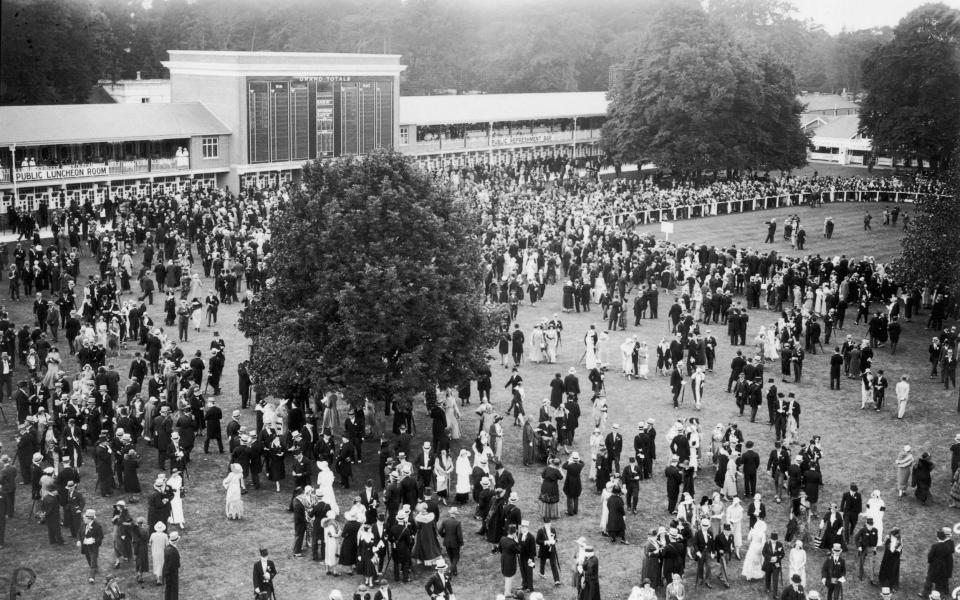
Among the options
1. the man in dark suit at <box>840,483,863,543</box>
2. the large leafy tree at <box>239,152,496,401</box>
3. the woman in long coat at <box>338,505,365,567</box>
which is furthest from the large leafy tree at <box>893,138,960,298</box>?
the woman in long coat at <box>338,505,365,567</box>

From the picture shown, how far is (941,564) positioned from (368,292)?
36.1 ft

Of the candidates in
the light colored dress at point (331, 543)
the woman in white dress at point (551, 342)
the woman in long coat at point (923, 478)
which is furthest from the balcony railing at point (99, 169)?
the woman in long coat at point (923, 478)

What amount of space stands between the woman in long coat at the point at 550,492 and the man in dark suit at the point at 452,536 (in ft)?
8.06

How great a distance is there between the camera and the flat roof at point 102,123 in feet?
145

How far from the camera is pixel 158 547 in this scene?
16.3 metres

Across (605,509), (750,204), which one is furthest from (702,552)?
(750,204)

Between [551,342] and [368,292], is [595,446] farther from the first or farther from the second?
[551,342]

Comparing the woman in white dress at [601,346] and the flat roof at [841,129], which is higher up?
the flat roof at [841,129]

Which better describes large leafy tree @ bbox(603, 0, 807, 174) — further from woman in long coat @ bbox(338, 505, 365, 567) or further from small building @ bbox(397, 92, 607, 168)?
woman in long coat @ bbox(338, 505, 365, 567)

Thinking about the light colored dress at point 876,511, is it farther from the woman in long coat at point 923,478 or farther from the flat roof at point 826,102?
the flat roof at point 826,102

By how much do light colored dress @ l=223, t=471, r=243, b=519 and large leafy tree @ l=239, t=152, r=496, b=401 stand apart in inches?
114

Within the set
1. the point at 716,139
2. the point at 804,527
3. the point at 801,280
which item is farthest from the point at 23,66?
the point at 804,527

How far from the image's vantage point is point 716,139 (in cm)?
5997

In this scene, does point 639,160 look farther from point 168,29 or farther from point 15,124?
point 168,29
